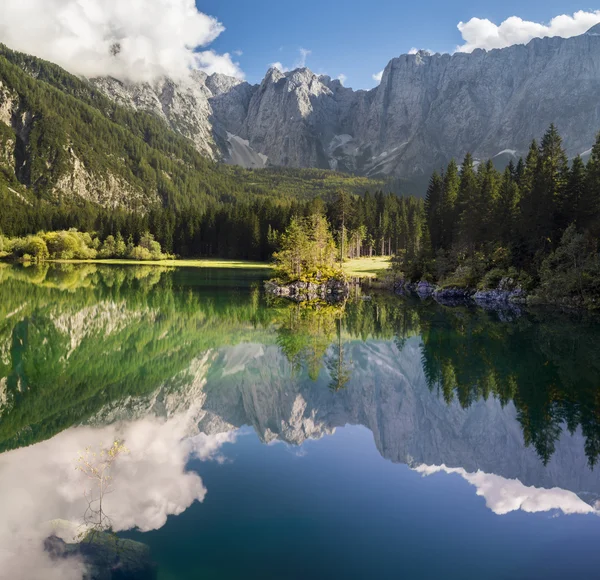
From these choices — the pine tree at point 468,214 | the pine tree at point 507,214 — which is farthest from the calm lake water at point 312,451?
the pine tree at point 468,214

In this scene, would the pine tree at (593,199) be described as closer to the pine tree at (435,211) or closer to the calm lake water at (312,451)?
the calm lake water at (312,451)

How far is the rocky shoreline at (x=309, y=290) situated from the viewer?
70.1 meters

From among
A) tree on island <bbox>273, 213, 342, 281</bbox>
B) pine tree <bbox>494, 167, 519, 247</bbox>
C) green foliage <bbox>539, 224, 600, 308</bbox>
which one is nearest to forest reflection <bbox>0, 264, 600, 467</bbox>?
green foliage <bbox>539, 224, 600, 308</bbox>

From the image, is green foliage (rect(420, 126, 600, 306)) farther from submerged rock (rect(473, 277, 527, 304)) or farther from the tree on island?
the tree on island

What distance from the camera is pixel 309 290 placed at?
73.7 metres

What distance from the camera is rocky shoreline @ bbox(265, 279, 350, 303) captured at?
2758 inches

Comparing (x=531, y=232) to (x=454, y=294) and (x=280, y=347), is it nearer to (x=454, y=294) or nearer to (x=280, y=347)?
(x=454, y=294)

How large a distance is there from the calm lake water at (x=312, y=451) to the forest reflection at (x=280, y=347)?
0.72ft

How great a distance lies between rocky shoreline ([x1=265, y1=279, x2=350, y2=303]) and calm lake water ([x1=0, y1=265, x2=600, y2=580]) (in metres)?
30.4

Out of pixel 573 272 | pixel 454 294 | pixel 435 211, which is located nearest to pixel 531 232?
pixel 573 272

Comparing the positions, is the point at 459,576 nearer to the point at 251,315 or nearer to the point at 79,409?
the point at 79,409

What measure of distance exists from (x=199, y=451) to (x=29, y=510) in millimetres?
5582

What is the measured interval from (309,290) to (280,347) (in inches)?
1513

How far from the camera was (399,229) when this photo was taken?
13688 cm
